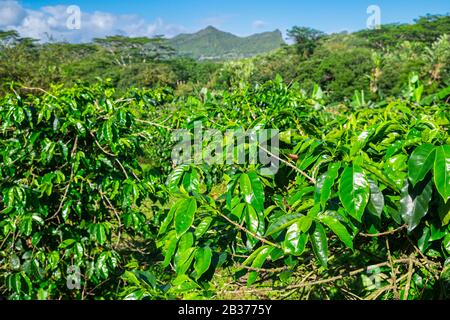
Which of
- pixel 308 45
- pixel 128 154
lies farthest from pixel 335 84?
pixel 128 154

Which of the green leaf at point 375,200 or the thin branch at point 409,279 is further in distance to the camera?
the thin branch at point 409,279

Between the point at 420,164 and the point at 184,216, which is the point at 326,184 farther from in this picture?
the point at 184,216

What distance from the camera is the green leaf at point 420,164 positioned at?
2.93 ft

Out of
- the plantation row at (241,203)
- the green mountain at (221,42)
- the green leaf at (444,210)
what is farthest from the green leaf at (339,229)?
the green mountain at (221,42)

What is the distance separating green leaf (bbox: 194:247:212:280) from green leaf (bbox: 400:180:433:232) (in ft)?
1.61

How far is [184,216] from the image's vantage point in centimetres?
98

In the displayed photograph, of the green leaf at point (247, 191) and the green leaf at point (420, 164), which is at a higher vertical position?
the green leaf at point (420, 164)

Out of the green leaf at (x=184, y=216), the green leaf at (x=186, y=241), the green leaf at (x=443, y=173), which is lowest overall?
the green leaf at (x=186, y=241)

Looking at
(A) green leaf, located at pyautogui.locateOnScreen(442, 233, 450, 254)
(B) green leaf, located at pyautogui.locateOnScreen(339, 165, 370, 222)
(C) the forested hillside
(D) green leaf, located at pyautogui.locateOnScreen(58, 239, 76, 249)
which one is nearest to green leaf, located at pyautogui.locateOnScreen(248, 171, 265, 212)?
(C) the forested hillside

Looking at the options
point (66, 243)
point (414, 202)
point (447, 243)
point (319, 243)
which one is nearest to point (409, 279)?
point (447, 243)

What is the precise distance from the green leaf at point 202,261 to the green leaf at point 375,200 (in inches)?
16.1

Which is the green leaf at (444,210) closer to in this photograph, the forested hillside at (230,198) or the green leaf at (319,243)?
the forested hillside at (230,198)

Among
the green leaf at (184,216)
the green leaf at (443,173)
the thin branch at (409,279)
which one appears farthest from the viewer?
the thin branch at (409,279)

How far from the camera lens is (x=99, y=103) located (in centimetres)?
253
